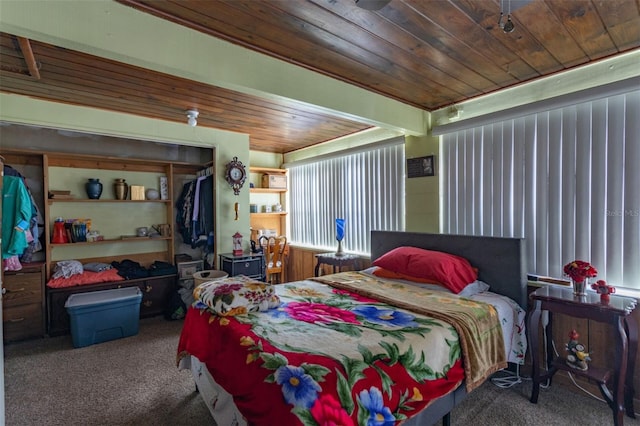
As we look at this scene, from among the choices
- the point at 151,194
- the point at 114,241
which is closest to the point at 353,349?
the point at 114,241

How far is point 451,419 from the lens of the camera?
199 centimetres

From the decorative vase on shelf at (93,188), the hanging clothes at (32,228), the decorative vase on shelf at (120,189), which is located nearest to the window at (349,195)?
the decorative vase on shelf at (120,189)

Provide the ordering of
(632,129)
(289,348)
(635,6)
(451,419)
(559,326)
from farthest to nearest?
(559,326)
(632,129)
(451,419)
(635,6)
(289,348)

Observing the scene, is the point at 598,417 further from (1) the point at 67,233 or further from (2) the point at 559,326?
(1) the point at 67,233

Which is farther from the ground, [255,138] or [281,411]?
[255,138]

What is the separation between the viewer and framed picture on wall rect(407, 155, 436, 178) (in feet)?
11.1

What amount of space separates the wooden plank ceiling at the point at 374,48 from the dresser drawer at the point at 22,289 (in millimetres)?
1839

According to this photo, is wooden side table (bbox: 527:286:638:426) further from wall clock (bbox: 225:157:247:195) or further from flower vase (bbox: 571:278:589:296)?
wall clock (bbox: 225:157:247:195)

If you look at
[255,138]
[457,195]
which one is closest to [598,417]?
[457,195]

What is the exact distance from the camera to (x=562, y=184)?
2461 mm

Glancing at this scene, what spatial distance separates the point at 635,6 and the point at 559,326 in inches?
86.6

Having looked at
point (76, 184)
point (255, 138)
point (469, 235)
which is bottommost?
point (469, 235)

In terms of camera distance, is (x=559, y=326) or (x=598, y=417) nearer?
(x=598, y=417)

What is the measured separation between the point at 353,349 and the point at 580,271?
6.00 ft
